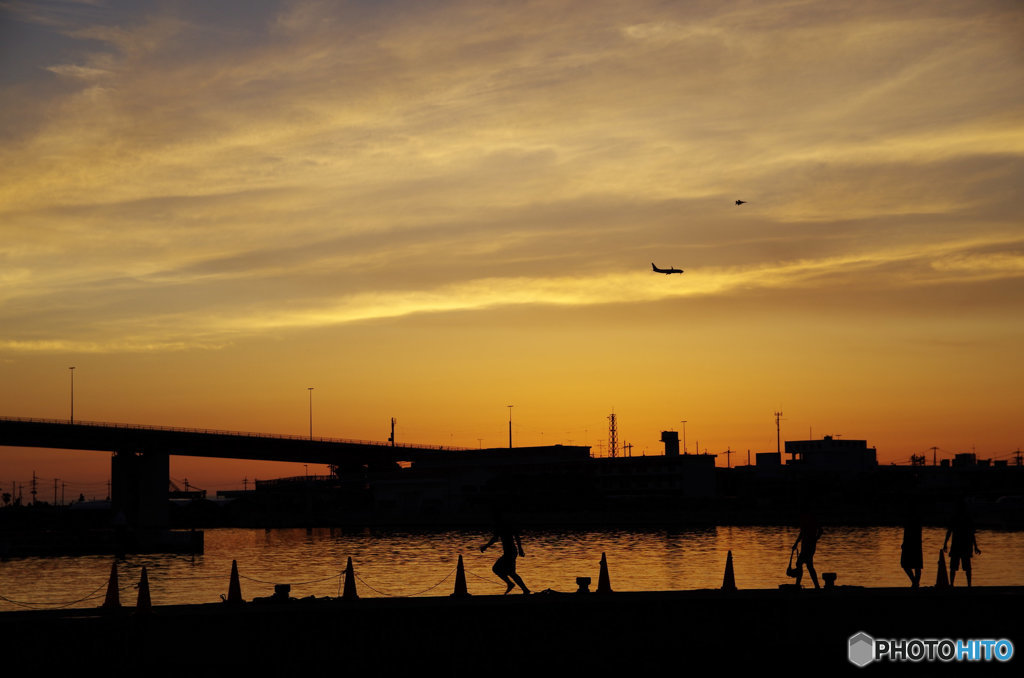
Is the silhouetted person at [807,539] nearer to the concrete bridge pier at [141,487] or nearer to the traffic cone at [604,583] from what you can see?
the traffic cone at [604,583]

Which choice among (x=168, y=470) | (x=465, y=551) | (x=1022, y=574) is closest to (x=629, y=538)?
(x=465, y=551)

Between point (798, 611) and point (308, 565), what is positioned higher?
point (798, 611)

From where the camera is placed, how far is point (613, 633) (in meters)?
23.9

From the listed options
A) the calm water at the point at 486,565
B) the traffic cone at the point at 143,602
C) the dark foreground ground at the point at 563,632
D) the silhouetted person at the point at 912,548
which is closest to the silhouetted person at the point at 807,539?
the silhouetted person at the point at 912,548

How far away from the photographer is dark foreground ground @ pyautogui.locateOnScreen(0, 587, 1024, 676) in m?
22.4

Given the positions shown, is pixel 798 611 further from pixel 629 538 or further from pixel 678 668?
pixel 629 538

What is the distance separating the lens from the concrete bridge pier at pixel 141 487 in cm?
16125

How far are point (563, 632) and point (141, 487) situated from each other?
510 ft

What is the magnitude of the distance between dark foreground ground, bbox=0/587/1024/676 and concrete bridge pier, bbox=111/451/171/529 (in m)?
144

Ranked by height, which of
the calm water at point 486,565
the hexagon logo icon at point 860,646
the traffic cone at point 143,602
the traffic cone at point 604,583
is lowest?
the calm water at point 486,565

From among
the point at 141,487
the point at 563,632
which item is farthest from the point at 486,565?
the point at 141,487

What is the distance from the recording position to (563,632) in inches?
940

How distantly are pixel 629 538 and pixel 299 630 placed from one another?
110636 millimetres

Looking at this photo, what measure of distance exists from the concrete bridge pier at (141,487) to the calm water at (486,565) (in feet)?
68.1
